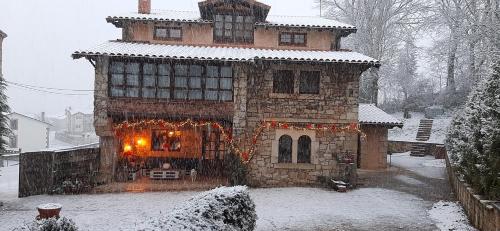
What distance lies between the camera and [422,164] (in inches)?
986

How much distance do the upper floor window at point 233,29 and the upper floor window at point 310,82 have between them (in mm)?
3979

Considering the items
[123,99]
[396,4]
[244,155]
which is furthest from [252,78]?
[396,4]

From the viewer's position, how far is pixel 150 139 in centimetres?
2116

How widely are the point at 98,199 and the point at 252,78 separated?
7907mm

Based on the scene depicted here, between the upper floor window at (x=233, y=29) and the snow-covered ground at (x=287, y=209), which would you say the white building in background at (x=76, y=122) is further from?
the upper floor window at (x=233, y=29)

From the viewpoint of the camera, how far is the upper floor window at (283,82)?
1761 cm

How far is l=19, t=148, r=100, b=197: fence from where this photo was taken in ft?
50.7

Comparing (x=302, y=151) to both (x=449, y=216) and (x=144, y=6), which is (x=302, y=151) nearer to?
(x=449, y=216)

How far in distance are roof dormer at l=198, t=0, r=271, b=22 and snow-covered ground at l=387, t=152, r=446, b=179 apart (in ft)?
39.5

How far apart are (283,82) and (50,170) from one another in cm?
1027

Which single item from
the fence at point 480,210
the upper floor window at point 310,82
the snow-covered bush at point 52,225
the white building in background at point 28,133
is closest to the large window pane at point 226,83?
the upper floor window at point 310,82

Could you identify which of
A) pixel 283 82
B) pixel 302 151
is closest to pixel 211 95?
pixel 283 82

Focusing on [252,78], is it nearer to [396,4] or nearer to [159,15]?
[159,15]

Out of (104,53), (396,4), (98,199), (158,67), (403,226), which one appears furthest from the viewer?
(396,4)
